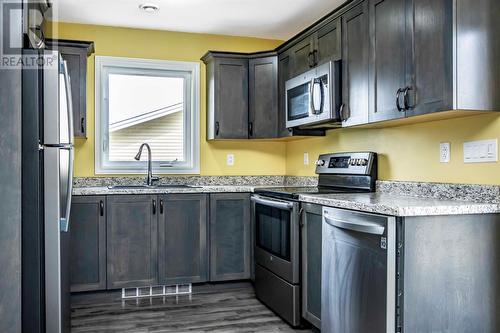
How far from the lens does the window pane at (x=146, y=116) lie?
4199 millimetres

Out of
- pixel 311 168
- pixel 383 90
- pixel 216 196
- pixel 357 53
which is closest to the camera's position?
pixel 383 90

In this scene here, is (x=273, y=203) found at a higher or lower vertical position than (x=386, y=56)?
lower

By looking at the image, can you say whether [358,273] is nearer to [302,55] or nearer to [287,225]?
[287,225]

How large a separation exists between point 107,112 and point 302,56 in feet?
6.04

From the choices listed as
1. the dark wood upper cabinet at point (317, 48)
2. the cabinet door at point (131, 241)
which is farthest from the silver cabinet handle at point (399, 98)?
the cabinet door at point (131, 241)

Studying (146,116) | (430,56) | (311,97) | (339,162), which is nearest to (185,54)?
(146,116)

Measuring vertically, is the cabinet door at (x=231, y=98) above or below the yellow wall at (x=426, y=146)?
above

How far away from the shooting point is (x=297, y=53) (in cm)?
372

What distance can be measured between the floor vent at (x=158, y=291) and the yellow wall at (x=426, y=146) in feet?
5.72

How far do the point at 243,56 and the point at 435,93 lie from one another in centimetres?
233

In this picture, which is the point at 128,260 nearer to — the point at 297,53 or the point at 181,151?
the point at 181,151

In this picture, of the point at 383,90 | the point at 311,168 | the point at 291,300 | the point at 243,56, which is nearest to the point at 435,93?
the point at 383,90

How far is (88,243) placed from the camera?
3.59m

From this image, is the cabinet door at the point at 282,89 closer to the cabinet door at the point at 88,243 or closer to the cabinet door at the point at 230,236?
the cabinet door at the point at 230,236
